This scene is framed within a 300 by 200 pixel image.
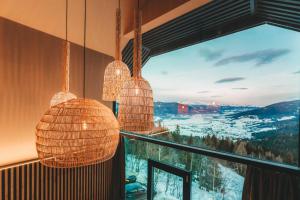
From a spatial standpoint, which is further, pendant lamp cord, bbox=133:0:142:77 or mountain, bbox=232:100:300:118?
mountain, bbox=232:100:300:118

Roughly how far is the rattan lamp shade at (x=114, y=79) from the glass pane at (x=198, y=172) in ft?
4.27

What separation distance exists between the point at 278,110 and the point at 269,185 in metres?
0.65

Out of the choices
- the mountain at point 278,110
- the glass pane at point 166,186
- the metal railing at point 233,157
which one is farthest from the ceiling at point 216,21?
the glass pane at point 166,186

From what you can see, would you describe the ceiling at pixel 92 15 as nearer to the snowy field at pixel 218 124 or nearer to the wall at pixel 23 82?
the wall at pixel 23 82

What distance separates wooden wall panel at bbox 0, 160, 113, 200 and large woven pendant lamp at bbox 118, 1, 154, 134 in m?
1.69

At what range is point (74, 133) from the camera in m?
0.99

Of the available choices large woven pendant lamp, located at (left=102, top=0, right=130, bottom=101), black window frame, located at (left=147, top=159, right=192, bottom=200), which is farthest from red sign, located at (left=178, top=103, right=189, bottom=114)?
large woven pendant lamp, located at (left=102, top=0, right=130, bottom=101)

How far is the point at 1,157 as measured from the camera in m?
2.19

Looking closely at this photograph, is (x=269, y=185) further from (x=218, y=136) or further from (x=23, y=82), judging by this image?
(x=23, y=82)

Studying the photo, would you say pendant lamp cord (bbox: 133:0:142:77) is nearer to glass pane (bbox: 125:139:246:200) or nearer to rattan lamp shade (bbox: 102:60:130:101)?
rattan lamp shade (bbox: 102:60:130:101)

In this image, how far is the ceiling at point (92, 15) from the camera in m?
2.26

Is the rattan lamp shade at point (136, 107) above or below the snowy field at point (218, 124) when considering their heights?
above

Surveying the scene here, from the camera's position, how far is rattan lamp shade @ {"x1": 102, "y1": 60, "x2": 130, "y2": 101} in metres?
1.68

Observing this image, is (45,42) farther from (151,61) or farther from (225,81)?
(225,81)
